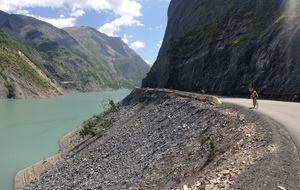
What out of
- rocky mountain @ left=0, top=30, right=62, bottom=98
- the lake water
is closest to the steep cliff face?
the lake water

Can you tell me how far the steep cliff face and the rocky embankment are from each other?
9.78 meters

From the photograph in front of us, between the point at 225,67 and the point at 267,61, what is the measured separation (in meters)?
11.2

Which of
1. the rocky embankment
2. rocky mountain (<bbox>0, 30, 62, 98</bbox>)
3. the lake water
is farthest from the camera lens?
rocky mountain (<bbox>0, 30, 62, 98</bbox>)

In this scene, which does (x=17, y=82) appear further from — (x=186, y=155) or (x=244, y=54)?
(x=186, y=155)

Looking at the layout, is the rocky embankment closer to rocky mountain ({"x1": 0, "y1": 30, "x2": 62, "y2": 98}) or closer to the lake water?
the lake water

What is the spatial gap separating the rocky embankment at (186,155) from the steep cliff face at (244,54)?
9.78 m

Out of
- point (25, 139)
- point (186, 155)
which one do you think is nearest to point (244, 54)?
point (186, 155)

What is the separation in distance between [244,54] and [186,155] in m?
29.0

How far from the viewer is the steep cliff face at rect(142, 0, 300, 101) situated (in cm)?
3231

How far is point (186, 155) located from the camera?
57.2ft

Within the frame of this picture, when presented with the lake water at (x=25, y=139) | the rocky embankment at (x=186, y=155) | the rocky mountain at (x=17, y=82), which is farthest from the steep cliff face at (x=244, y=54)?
the rocky mountain at (x=17, y=82)

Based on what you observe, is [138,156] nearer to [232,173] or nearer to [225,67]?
[232,173]

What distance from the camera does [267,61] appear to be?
117 ft

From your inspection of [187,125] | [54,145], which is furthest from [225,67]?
[54,145]
